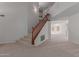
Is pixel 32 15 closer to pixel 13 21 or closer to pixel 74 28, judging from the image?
pixel 13 21

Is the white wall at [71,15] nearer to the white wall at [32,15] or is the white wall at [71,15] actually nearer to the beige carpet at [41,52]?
the beige carpet at [41,52]

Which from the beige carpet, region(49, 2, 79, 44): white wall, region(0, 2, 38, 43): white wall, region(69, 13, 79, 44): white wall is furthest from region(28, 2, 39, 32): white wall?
the beige carpet

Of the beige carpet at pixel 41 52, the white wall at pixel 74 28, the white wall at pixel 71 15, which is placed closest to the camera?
the beige carpet at pixel 41 52

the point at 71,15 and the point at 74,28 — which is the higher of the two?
the point at 71,15

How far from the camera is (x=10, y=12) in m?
8.48

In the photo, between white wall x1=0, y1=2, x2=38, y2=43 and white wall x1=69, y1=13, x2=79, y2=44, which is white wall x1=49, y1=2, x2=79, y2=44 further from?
white wall x1=0, y1=2, x2=38, y2=43

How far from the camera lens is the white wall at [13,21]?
8320mm

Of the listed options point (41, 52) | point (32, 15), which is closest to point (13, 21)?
point (32, 15)

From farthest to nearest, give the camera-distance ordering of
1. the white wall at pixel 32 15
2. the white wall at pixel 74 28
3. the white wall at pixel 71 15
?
the white wall at pixel 32 15 → the white wall at pixel 74 28 → the white wall at pixel 71 15

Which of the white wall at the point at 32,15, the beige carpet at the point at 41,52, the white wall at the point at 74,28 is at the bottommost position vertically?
the beige carpet at the point at 41,52

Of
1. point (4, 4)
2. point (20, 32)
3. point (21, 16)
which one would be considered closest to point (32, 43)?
point (20, 32)

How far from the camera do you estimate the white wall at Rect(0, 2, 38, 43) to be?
8.32 m

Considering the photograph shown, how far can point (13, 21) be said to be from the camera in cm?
865

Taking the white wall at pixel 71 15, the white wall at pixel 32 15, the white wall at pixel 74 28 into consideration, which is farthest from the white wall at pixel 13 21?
the white wall at pixel 74 28
